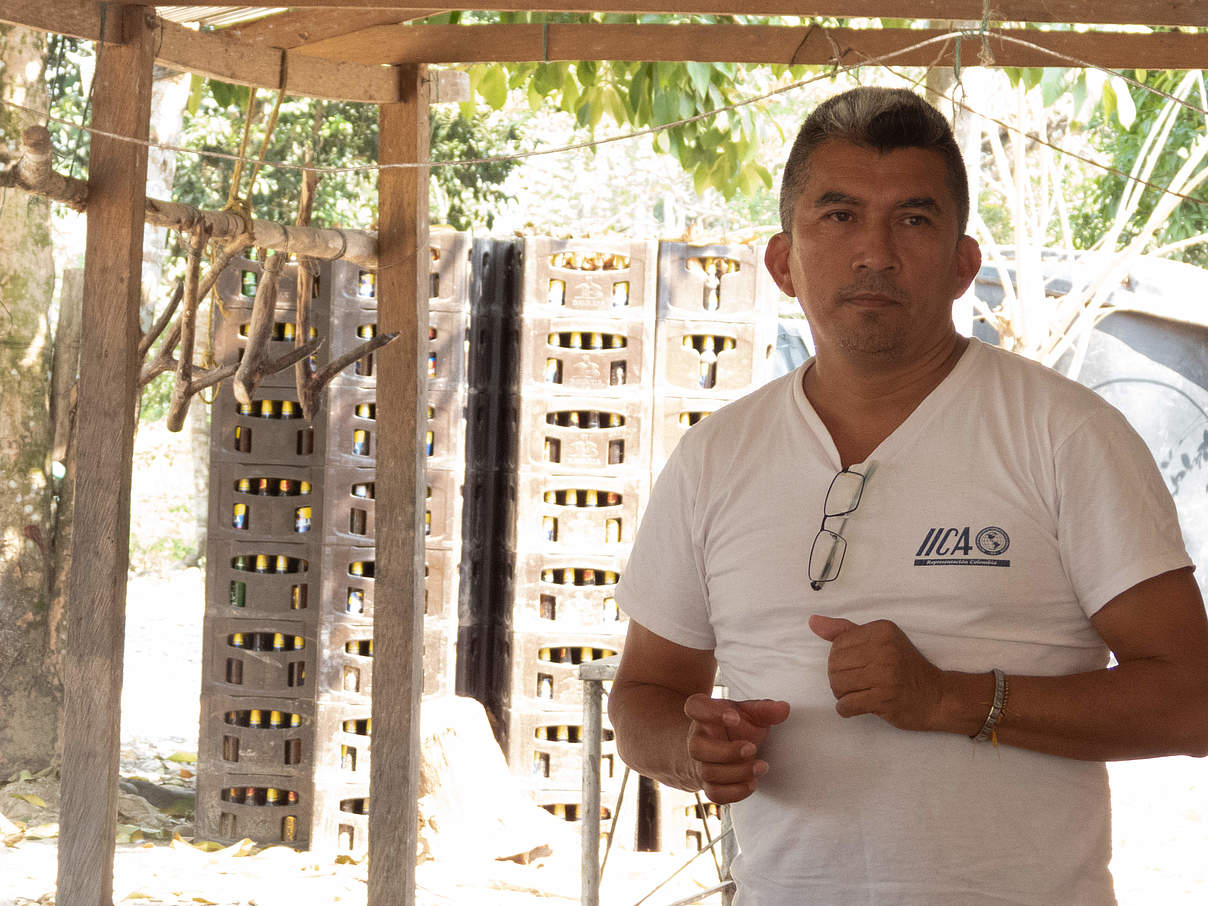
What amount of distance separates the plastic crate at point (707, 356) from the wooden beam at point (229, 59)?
1992mm

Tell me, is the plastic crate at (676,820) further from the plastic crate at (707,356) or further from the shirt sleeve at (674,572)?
the shirt sleeve at (674,572)

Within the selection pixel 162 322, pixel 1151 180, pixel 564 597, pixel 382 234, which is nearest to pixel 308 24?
pixel 382 234

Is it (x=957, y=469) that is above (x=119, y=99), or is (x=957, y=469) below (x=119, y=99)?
below

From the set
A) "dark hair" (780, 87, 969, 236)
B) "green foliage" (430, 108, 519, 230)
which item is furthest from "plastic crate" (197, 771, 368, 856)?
"green foliage" (430, 108, 519, 230)

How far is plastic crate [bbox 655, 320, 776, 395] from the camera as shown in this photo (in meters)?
5.30

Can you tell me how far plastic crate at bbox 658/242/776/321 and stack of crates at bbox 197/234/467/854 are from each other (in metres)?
0.79

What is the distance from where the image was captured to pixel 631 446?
530 centimetres

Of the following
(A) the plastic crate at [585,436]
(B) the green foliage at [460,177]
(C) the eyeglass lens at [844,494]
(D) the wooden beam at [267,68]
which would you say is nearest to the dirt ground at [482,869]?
(A) the plastic crate at [585,436]

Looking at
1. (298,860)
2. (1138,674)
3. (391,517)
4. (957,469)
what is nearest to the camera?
(1138,674)

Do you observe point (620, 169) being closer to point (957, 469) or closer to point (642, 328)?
point (642, 328)

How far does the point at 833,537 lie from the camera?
1539mm

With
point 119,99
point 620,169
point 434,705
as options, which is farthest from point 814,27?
point 620,169

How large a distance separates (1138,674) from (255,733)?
430 cm

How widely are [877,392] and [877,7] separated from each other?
1.41 metres
